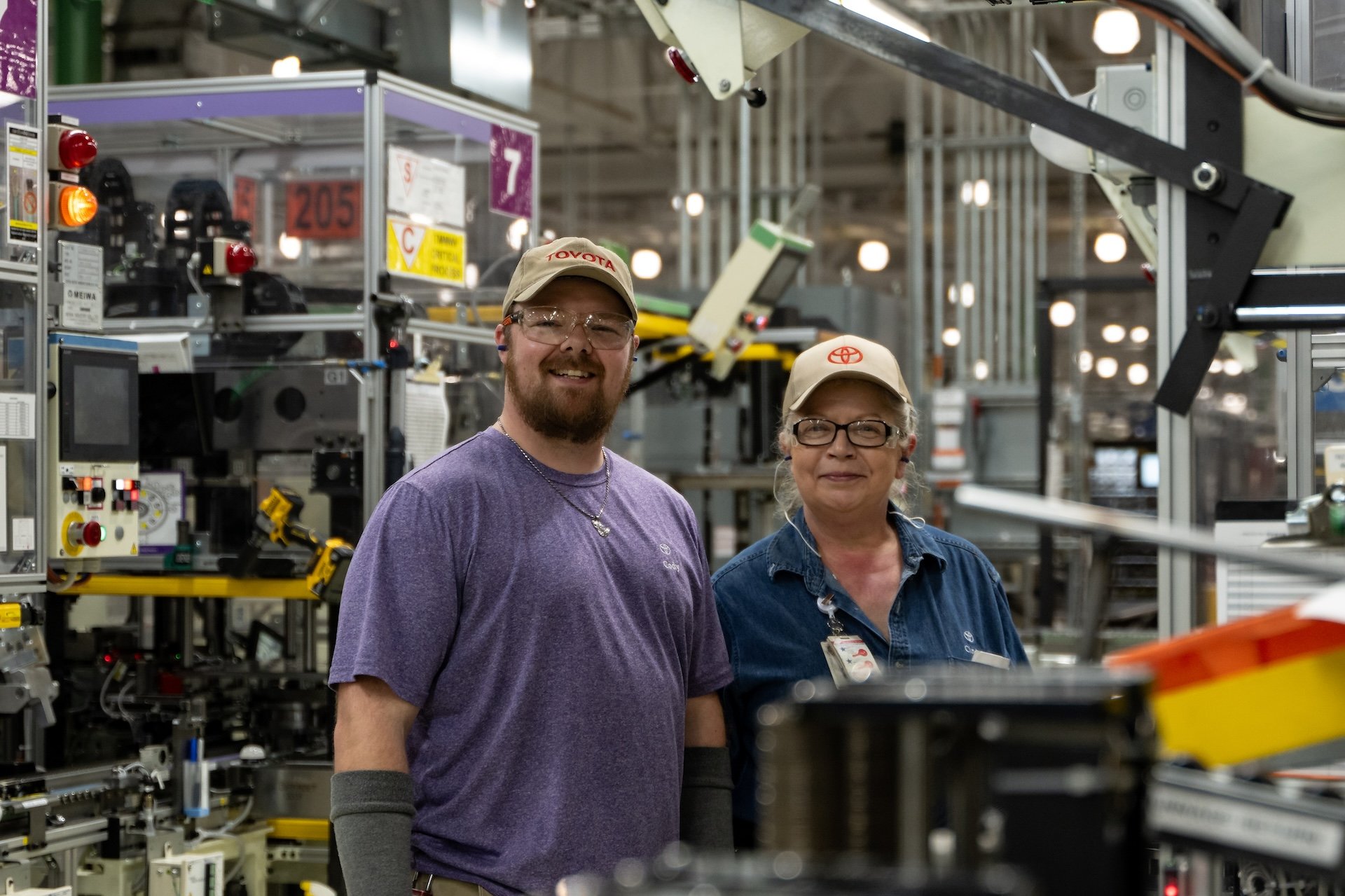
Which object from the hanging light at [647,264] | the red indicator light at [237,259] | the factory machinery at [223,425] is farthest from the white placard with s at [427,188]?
the hanging light at [647,264]

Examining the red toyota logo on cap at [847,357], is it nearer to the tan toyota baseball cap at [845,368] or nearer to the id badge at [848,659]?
the tan toyota baseball cap at [845,368]

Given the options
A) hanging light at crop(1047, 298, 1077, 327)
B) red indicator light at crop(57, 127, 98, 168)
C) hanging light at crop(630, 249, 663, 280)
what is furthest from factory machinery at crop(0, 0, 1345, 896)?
hanging light at crop(1047, 298, 1077, 327)

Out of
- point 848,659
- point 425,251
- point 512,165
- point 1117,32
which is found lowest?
point 848,659

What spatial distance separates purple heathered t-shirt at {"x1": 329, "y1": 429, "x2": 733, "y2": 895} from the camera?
7.17 feet

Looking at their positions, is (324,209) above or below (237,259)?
above

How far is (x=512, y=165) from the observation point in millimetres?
6102

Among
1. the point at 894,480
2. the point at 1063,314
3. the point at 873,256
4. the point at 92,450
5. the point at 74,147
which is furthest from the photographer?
the point at 873,256

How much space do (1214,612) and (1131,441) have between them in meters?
8.19

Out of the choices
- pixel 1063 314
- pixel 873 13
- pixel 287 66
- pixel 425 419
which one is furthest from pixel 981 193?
pixel 873 13

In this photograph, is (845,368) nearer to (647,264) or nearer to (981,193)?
(647,264)

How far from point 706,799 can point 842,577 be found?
0.45m

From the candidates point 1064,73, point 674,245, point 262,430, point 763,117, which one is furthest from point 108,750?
point 674,245

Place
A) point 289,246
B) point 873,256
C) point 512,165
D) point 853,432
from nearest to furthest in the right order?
point 853,432 < point 289,246 < point 512,165 < point 873,256

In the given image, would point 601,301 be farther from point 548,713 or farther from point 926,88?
point 926,88
